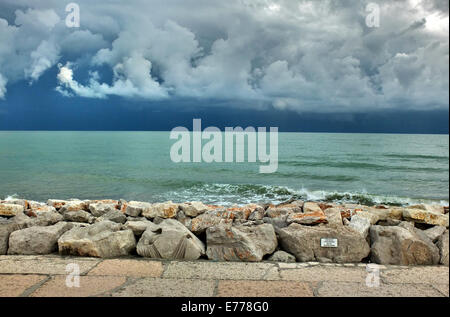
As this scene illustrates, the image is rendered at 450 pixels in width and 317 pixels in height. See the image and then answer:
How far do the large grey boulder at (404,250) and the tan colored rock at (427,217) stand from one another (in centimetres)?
126

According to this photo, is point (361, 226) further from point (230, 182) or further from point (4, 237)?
point (230, 182)

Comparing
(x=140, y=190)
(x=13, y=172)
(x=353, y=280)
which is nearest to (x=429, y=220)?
(x=353, y=280)

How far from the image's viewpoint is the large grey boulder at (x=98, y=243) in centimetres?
375

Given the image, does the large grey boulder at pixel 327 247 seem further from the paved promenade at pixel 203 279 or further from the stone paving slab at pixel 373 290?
the stone paving slab at pixel 373 290

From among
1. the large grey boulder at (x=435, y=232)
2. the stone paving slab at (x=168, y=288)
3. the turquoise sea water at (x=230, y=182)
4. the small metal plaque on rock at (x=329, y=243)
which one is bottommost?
the turquoise sea water at (x=230, y=182)

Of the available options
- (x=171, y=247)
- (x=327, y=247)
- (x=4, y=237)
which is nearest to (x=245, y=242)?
(x=171, y=247)

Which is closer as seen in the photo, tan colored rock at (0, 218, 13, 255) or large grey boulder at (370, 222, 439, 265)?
large grey boulder at (370, 222, 439, 265)

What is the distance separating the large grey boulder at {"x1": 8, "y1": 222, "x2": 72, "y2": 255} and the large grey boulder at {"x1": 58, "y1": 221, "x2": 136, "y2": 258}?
204 mm

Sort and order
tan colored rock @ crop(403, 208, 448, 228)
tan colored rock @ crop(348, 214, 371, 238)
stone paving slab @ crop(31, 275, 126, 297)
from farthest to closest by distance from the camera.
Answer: tan colored rock @ crop(403, 208, 448, 228) < tan colored rock @ crop(348, 214, 371, 238) < stone paving slab @ crop(31, 275, 126, 297)

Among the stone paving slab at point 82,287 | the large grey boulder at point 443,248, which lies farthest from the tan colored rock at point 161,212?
the large grey boulder at point 443,248

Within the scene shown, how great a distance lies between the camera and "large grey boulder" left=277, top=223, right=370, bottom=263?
380cm

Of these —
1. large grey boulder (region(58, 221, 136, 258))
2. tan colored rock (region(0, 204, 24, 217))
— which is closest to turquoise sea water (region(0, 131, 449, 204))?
tan colored rock (region(0, 204, 24, 217))

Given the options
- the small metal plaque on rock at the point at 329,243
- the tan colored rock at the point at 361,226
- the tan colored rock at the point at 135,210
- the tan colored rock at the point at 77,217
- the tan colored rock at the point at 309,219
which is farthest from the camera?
the tan colored rock at the point at 135,210

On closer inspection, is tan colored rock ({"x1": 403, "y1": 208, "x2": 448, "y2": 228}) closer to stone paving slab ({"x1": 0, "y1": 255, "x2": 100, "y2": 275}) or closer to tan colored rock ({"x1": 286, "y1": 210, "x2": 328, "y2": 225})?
tan colored rock ({"x1": 286, "y1": 210, "x2": 328, "y2": 225})
